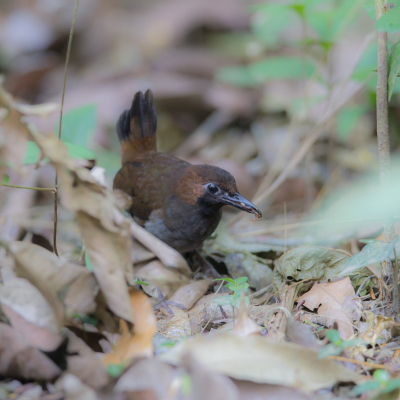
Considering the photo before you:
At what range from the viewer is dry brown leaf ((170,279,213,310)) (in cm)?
293

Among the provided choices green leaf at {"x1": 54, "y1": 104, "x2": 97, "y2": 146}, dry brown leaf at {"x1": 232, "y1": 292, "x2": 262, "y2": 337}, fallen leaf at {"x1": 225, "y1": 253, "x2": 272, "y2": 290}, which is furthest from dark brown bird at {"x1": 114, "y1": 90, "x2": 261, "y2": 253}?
dry brown leaf at {"x1": 232, "y1": 292, "x2": 262, "y2": 337}

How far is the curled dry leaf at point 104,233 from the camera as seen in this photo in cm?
188

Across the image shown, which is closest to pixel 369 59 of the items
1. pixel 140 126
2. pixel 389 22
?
pixel 140 126

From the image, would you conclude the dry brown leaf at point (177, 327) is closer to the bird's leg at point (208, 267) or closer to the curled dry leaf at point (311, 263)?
the curled dry leaf at point (311, 263)

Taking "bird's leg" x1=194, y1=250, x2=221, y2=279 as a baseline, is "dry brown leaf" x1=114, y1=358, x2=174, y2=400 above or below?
above

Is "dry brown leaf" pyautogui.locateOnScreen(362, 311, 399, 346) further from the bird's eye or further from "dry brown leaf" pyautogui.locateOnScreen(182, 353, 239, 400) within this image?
the bird's eye

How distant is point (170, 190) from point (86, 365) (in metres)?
2.19

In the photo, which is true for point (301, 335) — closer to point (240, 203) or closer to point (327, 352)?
point (327, 352)

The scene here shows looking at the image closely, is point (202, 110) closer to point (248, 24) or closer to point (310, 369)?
point (248, 24)

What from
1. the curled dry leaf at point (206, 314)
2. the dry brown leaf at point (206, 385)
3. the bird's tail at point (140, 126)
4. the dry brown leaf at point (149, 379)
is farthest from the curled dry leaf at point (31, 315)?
the bird's tail at point (140, 126)

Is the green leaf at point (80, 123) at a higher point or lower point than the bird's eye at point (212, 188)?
higher

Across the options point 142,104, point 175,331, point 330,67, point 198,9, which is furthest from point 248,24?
point 175,331

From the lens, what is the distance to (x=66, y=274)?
6.29ft

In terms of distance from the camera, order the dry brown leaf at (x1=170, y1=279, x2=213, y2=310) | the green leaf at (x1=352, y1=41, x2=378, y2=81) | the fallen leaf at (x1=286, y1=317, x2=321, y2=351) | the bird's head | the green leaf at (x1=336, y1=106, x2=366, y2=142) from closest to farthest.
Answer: the fallen leaf at (x1=286, y1=317, x2=321, y2=351)
the dry brown leaf at (x1=170, y1=279, x2=213, y2=310)
the bird's head
the green leaf at (x1=352, y1=41, x2=378, y2=81)
the green leaf at (x1=336, y1=106, x2=366, y2=142)
